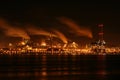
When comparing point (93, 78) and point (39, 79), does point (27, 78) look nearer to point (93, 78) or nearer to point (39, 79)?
point (39, 79)

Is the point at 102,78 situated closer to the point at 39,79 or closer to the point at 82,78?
the point at 82,78

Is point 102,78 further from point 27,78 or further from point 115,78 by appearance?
point 27,78

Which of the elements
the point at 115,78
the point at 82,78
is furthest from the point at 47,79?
the point at 115,78

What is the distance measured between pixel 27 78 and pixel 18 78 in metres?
1.03

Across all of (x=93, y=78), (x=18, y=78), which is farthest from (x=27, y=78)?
(x=93, y=78)

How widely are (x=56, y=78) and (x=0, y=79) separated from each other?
588 cm

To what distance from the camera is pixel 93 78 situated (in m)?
47.2

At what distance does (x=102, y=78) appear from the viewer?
155 ft

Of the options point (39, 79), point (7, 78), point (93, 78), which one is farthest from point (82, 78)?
point (7, 78)

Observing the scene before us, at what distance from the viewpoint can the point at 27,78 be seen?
47.3m

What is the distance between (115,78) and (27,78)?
916cm

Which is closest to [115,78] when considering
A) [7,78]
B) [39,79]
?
[39,79]

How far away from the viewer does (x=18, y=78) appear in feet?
156

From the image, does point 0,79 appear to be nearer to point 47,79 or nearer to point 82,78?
point 47,79
